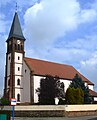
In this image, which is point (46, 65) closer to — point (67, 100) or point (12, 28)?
point (12, 28)

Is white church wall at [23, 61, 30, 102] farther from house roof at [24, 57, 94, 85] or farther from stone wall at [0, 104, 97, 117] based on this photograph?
stone wall at [0, 104, 97, 117]

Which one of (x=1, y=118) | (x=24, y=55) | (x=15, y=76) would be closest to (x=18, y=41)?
(x=24, y=55)

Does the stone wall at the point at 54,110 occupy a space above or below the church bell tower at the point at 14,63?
below

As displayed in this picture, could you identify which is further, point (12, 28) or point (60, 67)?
point (60, 67)

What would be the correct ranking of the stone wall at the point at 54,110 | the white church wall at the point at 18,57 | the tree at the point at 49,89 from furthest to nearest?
the white church wall at the point at 18,57, the tree at the point at 49,89, the stone wall at the point at 54,110

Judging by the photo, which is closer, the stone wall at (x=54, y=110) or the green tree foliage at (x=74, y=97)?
the stone wall at (x=54, y=110)

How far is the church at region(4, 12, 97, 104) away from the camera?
2534 inches

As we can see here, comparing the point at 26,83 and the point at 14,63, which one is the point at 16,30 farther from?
the point at 26,83

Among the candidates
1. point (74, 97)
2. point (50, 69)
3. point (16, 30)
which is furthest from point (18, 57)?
point (74, 97)

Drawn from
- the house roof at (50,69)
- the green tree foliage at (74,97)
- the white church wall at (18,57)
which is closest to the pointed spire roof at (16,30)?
the white church wall at (18,57)

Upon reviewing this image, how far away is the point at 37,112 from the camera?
3494cm

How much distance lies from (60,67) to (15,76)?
14988 mm

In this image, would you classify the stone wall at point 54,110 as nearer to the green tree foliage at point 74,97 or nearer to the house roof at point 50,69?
the green tree foliage at point 74,97

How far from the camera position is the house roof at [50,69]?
219 feet
